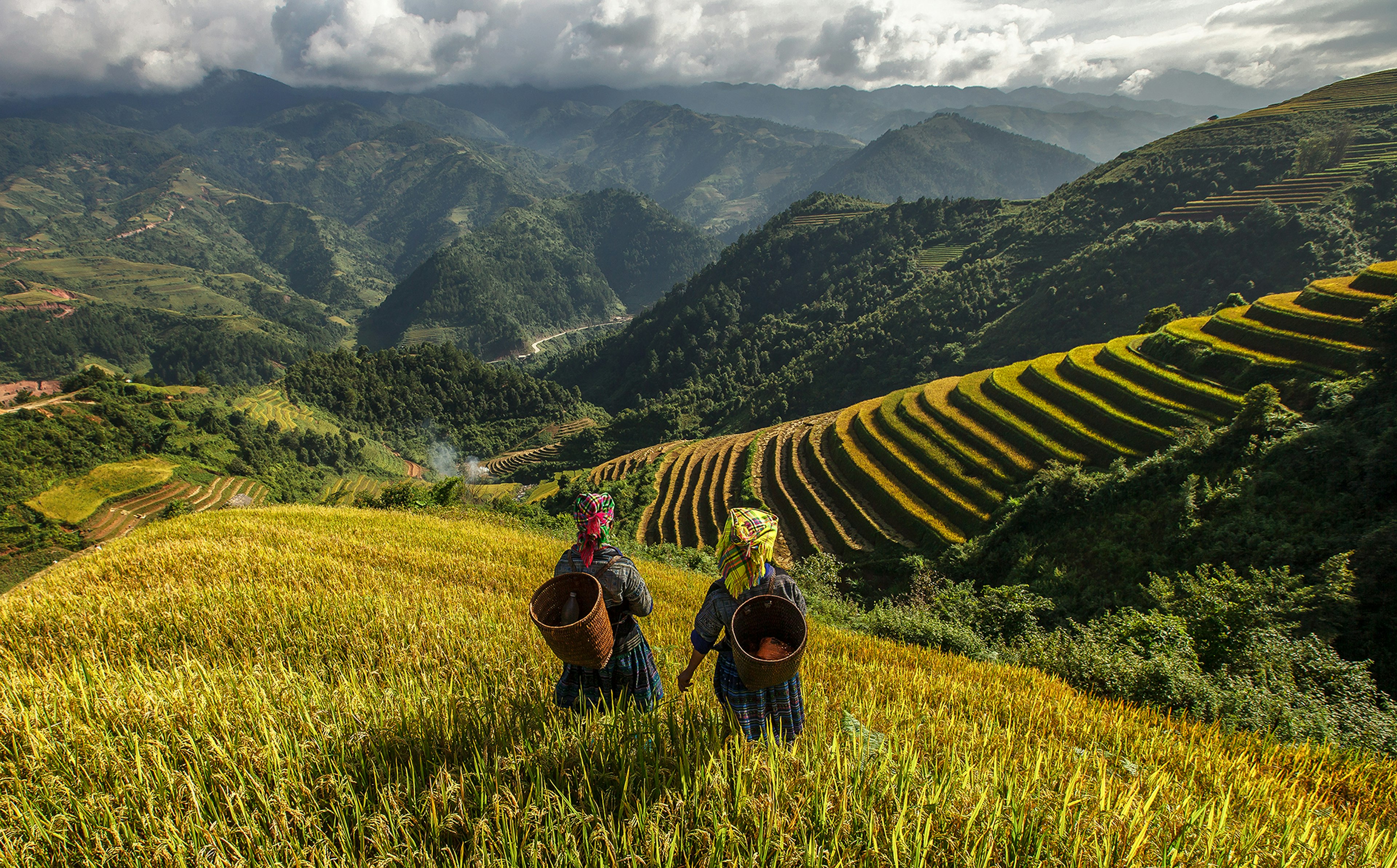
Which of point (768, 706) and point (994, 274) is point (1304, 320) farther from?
point (994, 274)

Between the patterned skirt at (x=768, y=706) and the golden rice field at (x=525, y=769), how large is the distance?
0.24 metres

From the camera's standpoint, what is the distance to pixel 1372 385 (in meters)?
15.0

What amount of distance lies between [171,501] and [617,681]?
230 feet

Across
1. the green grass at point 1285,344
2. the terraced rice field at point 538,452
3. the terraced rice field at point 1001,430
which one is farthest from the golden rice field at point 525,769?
the terraced rice field at point 538,452

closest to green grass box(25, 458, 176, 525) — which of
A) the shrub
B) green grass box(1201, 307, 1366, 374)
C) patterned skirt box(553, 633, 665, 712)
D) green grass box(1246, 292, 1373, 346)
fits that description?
patterned skirt box(553, 633, 665, 712)

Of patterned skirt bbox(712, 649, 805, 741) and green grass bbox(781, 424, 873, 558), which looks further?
green grass bbox(781, 424, 873, 558)

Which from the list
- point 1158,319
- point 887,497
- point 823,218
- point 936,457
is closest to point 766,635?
point 887,497

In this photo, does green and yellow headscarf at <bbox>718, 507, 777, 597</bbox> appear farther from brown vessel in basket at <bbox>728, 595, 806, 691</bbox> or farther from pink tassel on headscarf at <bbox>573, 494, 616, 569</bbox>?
pink tassel on headscarf at <bbox>573, 494, 616, 569</bbox>

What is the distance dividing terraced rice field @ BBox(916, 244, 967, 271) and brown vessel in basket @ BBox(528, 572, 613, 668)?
10421 cm

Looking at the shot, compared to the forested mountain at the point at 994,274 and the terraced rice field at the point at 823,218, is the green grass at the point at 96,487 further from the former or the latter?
the terraced rice field at the point at 823,218

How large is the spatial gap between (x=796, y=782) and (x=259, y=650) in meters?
4.31

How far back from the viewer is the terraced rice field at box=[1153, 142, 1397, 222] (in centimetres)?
5272

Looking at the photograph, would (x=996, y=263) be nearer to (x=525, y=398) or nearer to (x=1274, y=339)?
(x=1274, y=339)

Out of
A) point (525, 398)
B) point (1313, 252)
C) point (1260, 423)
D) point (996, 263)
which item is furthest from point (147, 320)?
point (1313, 252)
